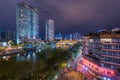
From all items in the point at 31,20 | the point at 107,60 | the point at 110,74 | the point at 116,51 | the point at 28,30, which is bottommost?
the point at 110,74

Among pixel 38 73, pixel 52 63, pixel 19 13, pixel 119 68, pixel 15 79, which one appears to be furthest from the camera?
pixel 19 13

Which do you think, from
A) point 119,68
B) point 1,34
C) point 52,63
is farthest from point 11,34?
point 119,68

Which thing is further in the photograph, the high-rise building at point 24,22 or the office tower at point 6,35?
the office tower at point 6,35

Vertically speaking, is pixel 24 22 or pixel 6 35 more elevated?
pixel 24 22

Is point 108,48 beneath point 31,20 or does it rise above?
beneath

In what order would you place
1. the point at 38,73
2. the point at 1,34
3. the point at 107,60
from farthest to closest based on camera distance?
the point at 1,34
the point at 107,60
the point at 38,73

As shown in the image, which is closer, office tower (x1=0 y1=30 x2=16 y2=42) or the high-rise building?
the high-rise building

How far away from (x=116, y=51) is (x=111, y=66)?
10.8 ft

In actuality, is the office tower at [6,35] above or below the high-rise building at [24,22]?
below

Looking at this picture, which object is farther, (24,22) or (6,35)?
(6,35)

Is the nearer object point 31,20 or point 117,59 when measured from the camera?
point 117,59

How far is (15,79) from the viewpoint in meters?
21.2

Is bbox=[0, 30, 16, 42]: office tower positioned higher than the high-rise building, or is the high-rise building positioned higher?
the high-rise building

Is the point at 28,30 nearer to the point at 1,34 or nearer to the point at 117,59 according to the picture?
the point at 1,34
